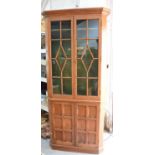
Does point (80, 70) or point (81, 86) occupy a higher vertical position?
point (80, 70)

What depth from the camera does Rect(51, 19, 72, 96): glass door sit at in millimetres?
2766

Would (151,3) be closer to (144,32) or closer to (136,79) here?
(144,32)

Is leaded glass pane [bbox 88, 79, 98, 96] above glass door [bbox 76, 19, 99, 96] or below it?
below

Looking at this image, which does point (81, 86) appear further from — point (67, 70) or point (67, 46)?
point (67, 46)

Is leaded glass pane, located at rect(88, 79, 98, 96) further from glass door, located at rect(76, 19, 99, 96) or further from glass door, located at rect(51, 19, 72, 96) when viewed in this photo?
glass door, located at rect(51, 19, 72, 96)

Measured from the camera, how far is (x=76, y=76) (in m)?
2.79

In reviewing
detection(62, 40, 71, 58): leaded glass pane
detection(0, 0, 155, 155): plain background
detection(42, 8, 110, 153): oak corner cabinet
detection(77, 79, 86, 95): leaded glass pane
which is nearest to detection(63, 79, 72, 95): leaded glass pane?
→ detection(42, 8, 110, 153): oak corner cabinet

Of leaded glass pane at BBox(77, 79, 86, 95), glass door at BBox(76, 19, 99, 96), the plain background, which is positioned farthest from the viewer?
leaded glass pane at BBox(77, 79, 86, 95)

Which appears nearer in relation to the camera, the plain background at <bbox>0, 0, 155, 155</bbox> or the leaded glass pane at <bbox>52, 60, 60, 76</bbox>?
the plain background at <bbox>0, 0, 155, 155</bbox>
